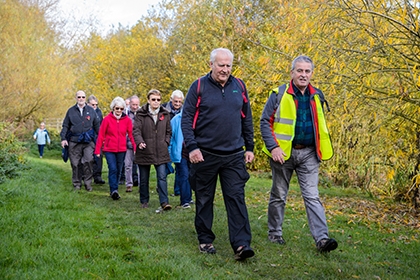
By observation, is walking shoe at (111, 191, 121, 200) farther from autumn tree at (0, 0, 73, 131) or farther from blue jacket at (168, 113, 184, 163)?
autumn tree at (0, 0, 73, 131)

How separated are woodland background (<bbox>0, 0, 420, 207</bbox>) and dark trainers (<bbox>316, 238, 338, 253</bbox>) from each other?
1.76 m

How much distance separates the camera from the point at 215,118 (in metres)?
5.51

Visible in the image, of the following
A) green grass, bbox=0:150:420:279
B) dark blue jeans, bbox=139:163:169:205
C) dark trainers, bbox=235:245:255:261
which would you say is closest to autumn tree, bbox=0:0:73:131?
green grass, bbox=0:150:420:279

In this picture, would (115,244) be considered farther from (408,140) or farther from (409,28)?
(408,140)

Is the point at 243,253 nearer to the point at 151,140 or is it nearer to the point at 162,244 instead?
the point at 162,244

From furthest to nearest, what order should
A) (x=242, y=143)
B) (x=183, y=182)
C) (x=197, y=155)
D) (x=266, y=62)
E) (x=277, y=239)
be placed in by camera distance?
(x=183, y=182), (x=266, y=62), (x=277, y=239), (x=242, y=143), (x=197, y=155)

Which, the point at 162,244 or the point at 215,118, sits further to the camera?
the point at 162,244

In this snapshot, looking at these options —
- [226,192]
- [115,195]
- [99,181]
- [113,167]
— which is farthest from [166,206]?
[99,181]

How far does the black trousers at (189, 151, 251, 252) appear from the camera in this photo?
214 inches

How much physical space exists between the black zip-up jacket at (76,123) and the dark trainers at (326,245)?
7.25 m

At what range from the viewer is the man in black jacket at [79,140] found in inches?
453

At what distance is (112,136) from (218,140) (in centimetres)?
542

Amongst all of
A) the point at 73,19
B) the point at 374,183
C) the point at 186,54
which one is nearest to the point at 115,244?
the point at 374,183

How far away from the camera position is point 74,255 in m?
5.04
